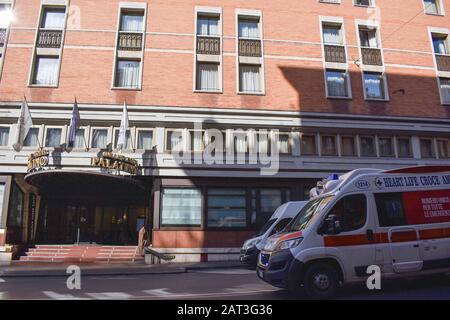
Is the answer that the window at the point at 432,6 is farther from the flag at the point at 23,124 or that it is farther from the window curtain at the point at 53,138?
the flag at the point at 23,124

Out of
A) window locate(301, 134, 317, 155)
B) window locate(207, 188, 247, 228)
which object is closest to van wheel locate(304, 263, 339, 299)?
window locate(207, 188, 247, 228)

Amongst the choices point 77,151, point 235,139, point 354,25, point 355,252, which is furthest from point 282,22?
point 355,252

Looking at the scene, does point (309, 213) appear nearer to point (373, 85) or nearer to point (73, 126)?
point (73, 126)

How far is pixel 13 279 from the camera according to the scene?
11.8m

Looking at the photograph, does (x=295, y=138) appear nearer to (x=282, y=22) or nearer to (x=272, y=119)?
(x=272, y=119)

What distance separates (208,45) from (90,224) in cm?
1218

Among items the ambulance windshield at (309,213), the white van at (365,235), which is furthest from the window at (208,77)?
the white van at (365,235)

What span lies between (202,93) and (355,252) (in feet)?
45.4

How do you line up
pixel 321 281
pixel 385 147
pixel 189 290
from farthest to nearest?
pixel 385 147, pixel 189 290, pixel 321 281

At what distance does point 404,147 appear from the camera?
20500 millimetres

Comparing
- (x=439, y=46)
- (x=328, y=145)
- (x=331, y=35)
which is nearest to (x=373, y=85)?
(x=331, y=35)

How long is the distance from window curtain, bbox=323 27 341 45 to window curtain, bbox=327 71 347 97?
2088 mm

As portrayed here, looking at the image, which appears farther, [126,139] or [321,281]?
[126,139]
